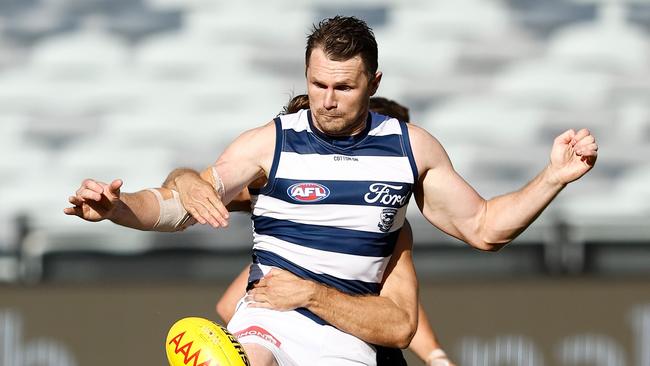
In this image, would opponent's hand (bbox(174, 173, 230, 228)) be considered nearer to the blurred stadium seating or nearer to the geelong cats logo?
the geelong cats logo

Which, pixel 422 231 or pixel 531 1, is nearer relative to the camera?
pixel 422 231

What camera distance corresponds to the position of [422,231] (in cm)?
793

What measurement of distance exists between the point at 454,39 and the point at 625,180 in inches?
63.6

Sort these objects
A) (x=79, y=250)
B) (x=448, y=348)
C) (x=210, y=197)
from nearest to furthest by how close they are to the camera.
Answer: (x=210, y=197)
(x=448, y=348)
(x=79, y=250)

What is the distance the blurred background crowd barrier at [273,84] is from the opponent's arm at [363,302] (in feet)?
11.7

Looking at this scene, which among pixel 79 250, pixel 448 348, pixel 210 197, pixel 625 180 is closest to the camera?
pixel 210 197

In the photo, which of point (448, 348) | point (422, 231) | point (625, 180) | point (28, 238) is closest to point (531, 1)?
point (625, 180)

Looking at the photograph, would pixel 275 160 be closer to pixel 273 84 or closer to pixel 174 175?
pixel 174 175

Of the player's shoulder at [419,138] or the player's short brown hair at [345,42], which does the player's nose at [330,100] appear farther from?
the player's shoulder at [419,138]

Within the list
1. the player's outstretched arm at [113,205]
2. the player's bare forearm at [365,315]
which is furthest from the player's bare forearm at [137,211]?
the player's bare forearm at [365,315]

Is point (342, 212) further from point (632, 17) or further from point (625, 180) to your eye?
point (632, 17)

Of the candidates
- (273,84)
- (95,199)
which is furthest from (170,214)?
(273,84)

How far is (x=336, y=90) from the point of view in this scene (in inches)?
177

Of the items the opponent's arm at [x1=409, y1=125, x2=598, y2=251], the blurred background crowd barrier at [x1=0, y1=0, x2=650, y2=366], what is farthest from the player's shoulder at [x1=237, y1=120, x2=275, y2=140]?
the blurred background crowd barrier at [x1=0, y1=0, x2=650, y2=366]
